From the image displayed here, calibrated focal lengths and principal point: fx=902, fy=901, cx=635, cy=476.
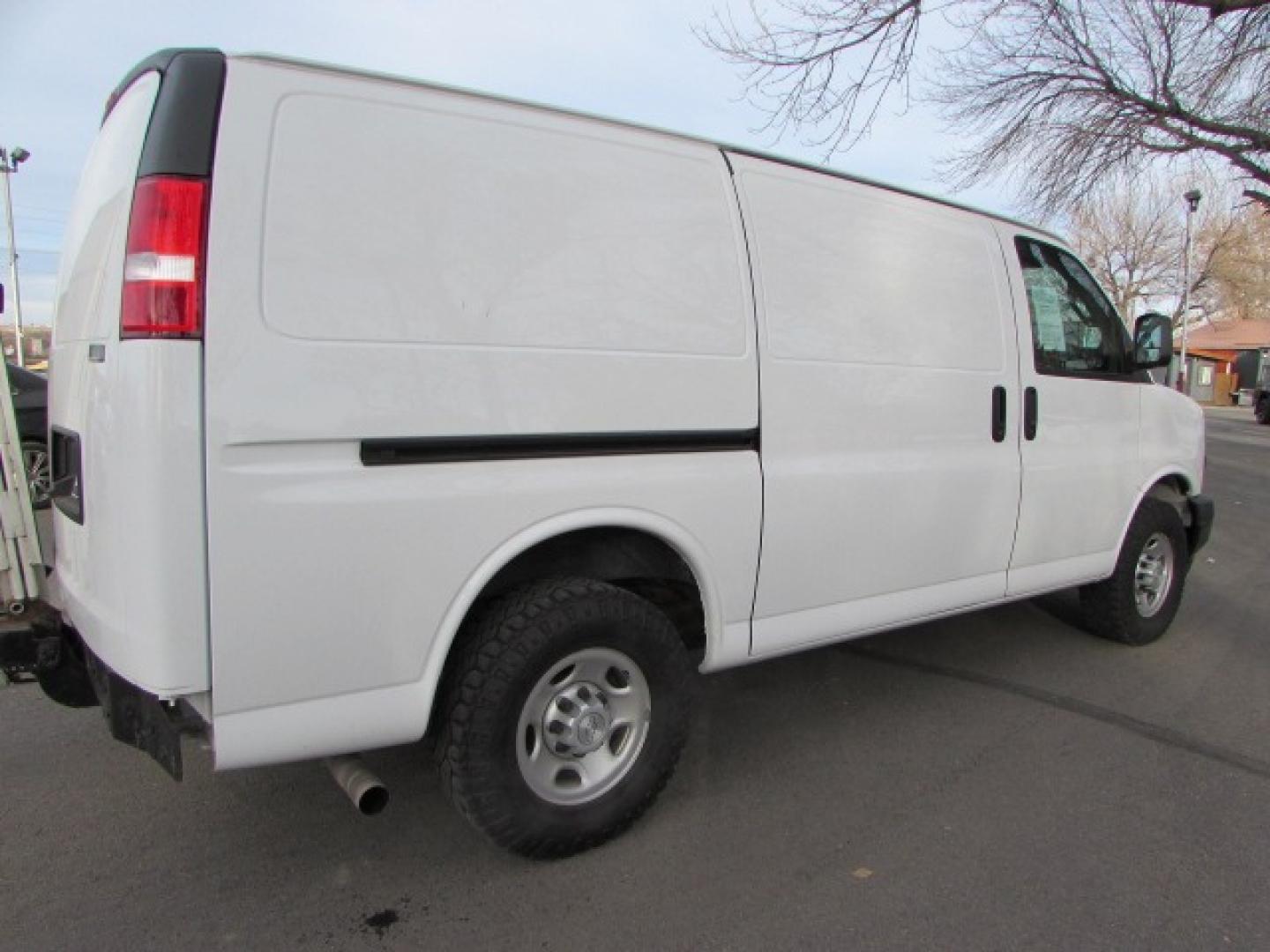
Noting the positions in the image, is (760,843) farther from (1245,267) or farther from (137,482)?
(1245,267)

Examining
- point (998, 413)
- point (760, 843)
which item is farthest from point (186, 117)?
A: point (998, 413)

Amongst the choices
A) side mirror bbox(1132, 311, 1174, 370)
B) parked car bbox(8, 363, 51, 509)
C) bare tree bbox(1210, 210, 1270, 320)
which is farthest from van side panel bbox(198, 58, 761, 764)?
bare tree bbox(1210, 210, 1270, 320)

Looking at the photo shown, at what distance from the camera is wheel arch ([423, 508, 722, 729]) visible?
244 cm

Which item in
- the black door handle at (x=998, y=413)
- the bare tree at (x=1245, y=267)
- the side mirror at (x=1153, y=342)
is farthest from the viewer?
the bare tree at (x=1245, y=267)

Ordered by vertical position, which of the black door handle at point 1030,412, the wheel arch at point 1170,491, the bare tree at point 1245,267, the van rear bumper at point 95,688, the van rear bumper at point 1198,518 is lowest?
the van rear bumper at point 95,688

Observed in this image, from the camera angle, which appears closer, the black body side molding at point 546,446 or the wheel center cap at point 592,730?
the black body side molding at point 546,446

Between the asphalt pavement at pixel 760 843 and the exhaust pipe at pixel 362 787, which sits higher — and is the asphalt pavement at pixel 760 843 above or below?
below

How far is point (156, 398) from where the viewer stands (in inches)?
79.1

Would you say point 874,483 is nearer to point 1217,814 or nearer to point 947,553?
point 947,553

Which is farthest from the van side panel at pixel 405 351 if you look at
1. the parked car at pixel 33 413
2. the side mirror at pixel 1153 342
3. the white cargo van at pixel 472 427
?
the parked car at pixel 33 413

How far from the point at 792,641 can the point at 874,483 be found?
26.0 inches

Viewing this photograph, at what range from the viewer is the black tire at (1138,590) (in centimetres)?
468

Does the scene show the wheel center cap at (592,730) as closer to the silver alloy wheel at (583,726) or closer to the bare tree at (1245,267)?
the silver alloy wheel at (583,726)

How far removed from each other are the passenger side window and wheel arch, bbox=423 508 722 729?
2073 millimetres
